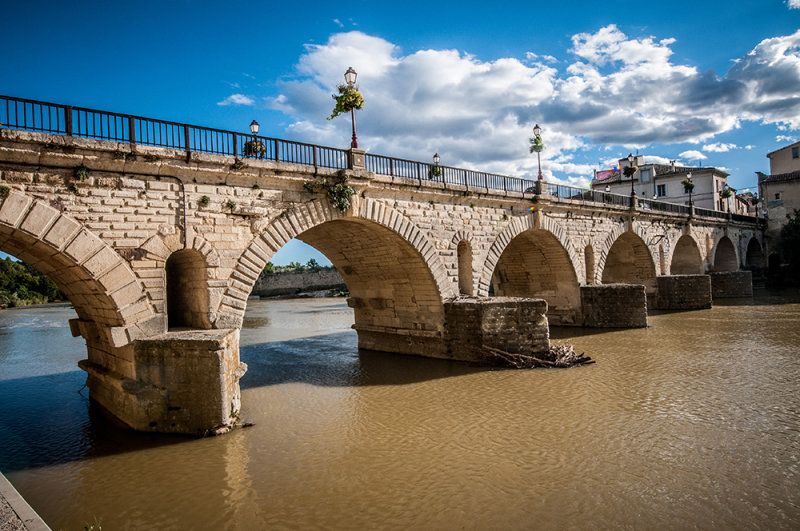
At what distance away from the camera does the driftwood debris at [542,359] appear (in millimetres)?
13039

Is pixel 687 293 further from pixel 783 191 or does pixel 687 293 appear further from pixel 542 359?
pixel 783 191

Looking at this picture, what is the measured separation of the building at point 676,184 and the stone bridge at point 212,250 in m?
33.9

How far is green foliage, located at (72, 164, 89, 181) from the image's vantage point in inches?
Answer: 337

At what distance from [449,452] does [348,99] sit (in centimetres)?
908

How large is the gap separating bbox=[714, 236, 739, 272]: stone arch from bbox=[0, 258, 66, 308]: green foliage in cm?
6204

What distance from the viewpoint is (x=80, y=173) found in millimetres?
8555

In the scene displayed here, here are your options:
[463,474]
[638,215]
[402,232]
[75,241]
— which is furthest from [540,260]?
[75,241]

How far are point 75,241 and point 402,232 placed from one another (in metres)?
7.88

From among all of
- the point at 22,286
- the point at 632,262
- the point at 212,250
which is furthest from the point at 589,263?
the point at 22,286

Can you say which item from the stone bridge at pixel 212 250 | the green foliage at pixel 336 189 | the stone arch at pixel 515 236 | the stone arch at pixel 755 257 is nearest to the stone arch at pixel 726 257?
the stone arch at pixel 755 257

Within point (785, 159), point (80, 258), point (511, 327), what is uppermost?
point (785, 159)

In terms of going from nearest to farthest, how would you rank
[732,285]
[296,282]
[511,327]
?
1. [511,327]
2. [732,285]
3. [296,282]

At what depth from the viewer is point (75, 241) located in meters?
8.44

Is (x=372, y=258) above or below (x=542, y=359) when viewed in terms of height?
above
